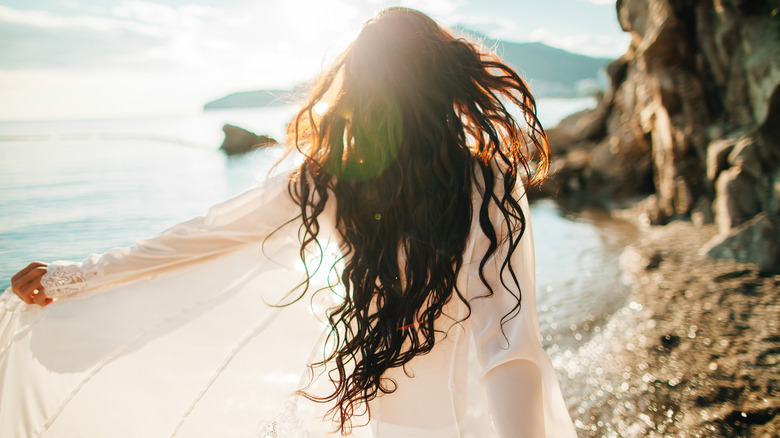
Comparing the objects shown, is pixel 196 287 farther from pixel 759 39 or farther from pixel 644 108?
pixel 644 108

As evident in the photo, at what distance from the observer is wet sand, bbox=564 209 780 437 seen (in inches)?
124

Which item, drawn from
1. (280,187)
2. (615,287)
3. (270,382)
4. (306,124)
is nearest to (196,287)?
(270,382)

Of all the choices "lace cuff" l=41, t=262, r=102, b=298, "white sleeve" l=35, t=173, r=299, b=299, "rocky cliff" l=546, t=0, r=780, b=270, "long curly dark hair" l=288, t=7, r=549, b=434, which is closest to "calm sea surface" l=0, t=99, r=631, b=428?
"white sleeve" l=35, t=173, r=299, b=299

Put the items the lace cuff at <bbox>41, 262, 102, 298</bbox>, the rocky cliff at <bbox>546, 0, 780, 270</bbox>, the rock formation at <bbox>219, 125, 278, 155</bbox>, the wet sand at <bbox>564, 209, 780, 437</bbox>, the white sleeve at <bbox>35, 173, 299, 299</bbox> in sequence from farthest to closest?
the rock formation at <bbox>219, 125, 278, 155</bbox>
the rocky cliff at <bbox>546, 0, 780, 270</bbox>
the wet sand at <bbox>564, 209, 780, 437</bbox>
the lace cuff at <bbox>41, 262, 102, 298</bbox>
the white sleeve at <bbox>35, 173, 299, 299</bbox>

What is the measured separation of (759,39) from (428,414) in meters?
7.10

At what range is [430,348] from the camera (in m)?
1.54

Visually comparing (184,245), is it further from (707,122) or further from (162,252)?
(707,122)

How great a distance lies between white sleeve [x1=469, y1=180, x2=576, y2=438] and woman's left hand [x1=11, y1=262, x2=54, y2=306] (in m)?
1.81


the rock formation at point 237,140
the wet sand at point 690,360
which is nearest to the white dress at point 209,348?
the wet sand at point 690,360

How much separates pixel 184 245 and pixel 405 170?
3.46 ft

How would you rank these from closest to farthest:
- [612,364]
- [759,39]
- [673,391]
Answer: [673,391] < [612,364] < [759,39]

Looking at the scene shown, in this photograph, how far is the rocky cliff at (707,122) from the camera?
540cm

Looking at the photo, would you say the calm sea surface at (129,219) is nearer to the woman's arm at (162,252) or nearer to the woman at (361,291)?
the woman's arm at (162,252)

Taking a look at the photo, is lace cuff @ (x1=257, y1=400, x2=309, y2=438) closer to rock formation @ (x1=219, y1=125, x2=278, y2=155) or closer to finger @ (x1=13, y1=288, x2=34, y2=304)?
finger @ (x1=13, y1=288, x2=34, y2=304)
